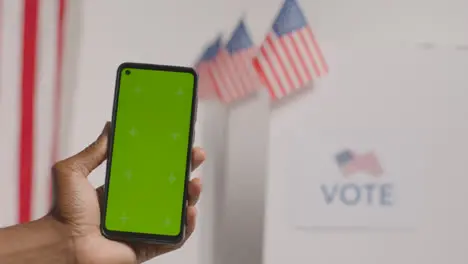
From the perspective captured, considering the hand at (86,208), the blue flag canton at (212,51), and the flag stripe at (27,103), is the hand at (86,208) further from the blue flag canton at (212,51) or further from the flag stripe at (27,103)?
the blue flag canton at (212,51)

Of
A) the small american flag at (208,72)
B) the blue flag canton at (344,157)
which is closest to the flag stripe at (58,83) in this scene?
the small american flag at (208,72)

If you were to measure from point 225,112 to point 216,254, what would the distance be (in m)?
0.27

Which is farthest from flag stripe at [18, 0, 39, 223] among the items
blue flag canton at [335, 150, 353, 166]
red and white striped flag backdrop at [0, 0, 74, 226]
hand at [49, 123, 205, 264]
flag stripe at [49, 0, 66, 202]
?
blue flag canton at [335, 150, 353, 166]

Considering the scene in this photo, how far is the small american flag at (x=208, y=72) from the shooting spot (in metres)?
1.19

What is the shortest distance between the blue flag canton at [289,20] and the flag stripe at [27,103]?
0.40 metres

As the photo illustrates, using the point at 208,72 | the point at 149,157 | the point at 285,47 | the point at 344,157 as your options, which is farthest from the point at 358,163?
the point at 149,157

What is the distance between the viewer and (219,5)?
121 cm

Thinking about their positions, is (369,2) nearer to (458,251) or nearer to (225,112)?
(225,112)

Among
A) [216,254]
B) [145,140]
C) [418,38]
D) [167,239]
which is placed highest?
[418,38]

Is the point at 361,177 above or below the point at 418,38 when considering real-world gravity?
below

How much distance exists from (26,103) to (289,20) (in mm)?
456

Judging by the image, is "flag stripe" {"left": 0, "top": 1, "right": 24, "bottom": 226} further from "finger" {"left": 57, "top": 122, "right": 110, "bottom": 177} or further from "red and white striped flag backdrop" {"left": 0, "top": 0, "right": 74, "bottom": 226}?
"finger" {"left": 57, "top": 122, "right": 110, "bottom": 177}

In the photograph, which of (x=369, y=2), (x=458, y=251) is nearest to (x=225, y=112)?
(x=369, y=2)

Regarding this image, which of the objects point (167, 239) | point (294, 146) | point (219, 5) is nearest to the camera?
point (167, 239)
